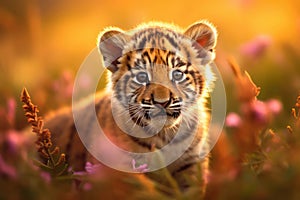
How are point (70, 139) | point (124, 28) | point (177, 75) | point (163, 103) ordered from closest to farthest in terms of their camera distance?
point (163, 103) < point (177, 75) < point (70, 139) < point (124, 28)

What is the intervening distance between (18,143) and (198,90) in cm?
187

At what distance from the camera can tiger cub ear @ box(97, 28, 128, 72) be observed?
5016 mm

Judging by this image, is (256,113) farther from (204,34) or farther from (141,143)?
(204,34)

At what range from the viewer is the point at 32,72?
390 inches

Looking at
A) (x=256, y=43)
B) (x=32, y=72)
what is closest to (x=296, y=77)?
(x=256, y=43)

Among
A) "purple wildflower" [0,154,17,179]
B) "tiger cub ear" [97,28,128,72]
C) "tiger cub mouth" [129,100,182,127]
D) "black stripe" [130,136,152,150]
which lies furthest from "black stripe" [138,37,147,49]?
"purple wildflower" [0,154,17,179]

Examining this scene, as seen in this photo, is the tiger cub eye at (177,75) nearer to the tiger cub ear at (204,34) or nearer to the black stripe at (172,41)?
the black stripe at (172,41)

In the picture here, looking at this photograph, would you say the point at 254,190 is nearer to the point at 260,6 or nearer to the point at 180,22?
the point at 180,22

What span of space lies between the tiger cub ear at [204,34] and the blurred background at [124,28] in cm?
85

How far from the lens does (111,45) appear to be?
17.0 ft

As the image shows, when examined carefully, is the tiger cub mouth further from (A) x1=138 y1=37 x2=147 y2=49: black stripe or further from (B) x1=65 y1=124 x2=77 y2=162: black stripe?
(B) x1=65 y1=124 x2=77 y2=162: black stripe

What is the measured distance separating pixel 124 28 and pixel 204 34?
13.2ft


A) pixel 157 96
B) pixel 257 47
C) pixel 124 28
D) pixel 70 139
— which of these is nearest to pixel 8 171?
pixel 157 96

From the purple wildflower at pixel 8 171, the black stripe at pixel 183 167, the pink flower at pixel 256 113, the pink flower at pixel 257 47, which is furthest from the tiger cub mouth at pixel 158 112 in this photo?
the pink flower at pixel 257 47
